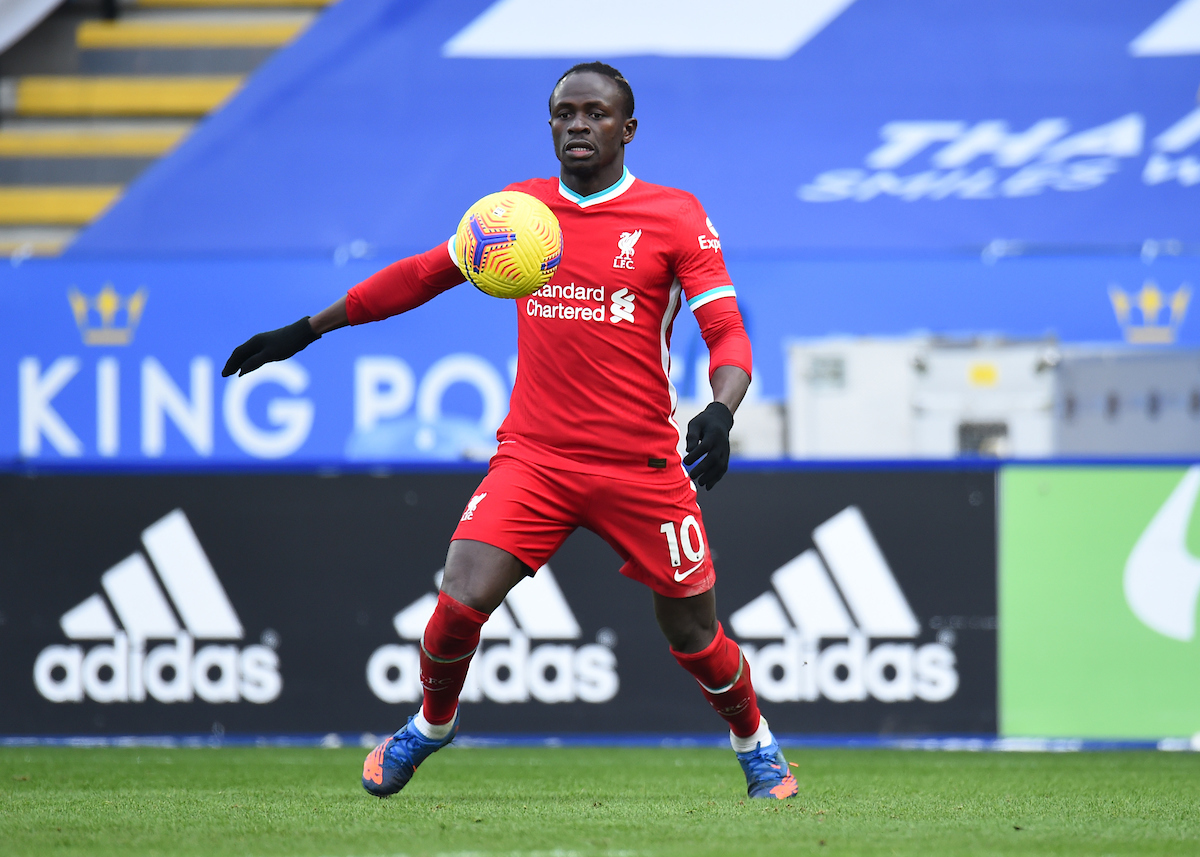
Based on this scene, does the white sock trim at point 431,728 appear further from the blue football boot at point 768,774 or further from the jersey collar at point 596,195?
the jersey collar at point 596,195

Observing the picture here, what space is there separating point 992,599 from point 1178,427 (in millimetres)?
3144

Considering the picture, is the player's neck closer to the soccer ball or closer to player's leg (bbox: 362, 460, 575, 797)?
the soccer ball

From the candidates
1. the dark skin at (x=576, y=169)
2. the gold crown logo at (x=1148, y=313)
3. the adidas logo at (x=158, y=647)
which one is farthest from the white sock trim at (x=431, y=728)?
the gold crown logo at (x=1148, y=313)

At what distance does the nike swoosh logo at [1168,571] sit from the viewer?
5.86 meters

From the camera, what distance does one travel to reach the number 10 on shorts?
3.95 meters

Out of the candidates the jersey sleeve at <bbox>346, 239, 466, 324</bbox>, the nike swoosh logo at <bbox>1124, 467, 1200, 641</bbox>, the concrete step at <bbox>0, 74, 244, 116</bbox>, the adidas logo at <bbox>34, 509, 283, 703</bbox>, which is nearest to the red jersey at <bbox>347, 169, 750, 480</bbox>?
the jersey sleeve at <bbox>346, 239, 466, 324</bbox>

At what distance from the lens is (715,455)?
3.50 metres

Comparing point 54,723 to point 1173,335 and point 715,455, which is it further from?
point 1173,335

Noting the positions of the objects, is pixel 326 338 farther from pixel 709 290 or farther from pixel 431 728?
pixel 709 290

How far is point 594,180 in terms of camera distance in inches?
158

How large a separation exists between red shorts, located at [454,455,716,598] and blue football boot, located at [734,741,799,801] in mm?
562

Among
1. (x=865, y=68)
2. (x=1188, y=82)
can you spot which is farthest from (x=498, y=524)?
(x=1188, y=82)

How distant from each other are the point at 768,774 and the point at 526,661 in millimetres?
1904

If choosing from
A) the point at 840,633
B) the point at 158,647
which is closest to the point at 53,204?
the point at 158,647
